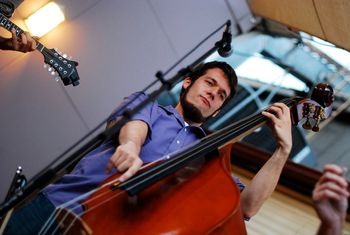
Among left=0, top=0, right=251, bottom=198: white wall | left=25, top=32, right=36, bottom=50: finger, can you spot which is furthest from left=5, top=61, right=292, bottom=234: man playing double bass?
left=0, top=0, right=251, bottom=198: white wall

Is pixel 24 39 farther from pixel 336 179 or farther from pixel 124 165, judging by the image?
pixel 336 179

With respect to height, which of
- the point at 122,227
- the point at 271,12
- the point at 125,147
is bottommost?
the point at 271,12

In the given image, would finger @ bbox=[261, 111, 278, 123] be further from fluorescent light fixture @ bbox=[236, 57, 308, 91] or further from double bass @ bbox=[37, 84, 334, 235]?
fluorescent light fixture @ bbox=[236, 57, 308, 91]

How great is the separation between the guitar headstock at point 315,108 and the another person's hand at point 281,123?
0.53 ft

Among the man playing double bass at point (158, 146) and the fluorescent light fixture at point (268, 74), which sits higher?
the man playing double bass at point (158, 146)

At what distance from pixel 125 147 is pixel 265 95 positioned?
320 centimetres

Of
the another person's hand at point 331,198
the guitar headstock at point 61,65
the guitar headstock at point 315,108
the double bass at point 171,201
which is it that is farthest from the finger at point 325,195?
the guitar headstock at point 61,65

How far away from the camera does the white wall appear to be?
276 cm

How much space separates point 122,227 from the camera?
1296 mm

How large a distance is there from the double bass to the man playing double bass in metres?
0.04

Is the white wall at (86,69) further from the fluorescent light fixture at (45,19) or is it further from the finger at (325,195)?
the finger at (325,195)

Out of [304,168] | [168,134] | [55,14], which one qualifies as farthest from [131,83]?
[168,134]

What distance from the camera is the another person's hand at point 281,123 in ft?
5.36

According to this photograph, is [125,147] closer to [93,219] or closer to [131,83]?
[93,219]
